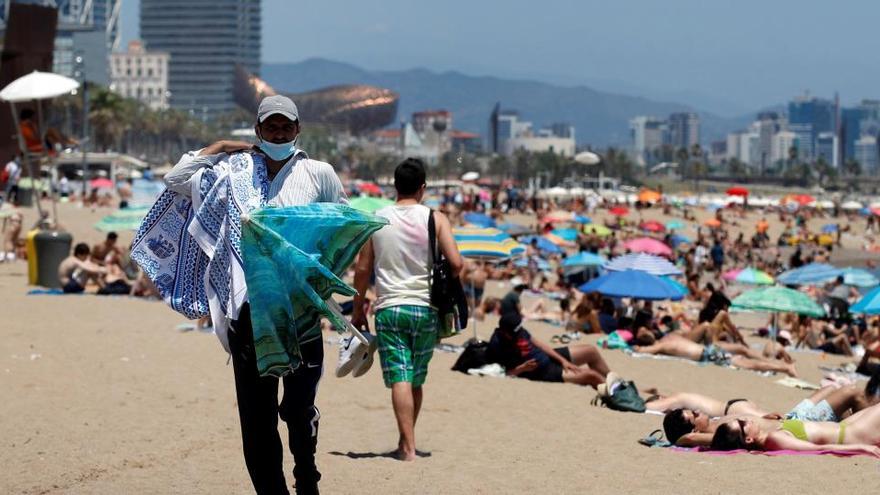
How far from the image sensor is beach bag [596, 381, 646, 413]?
292 inches

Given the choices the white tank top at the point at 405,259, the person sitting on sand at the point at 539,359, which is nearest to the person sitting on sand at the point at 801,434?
the white tank top at the point at 405,259

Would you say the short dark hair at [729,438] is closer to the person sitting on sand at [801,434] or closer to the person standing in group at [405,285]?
the person sitting on sand at [801,434]

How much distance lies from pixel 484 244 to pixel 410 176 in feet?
18.8

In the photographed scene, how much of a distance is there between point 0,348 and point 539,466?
4.21 m

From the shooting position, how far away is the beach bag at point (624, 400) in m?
7.41

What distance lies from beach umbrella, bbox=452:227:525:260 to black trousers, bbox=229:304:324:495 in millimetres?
6877

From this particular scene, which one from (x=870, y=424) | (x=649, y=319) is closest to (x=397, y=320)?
(x=870, y=424)

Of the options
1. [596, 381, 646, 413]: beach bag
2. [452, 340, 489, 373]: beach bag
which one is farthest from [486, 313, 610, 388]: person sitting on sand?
[596, 381, 646, 413]: beach bag

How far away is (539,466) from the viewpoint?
5.41m

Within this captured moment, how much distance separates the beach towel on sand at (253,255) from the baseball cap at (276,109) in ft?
0.47

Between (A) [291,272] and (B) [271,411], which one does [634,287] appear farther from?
(A) [291,272]

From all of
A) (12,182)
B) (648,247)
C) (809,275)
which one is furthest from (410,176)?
(12,182)

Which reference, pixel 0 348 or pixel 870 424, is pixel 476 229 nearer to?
pixel 0 348

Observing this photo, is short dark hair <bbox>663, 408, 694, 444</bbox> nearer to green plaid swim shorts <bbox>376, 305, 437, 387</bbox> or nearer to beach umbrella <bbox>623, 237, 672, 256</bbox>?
green plaid swim shorts <bbox>376, 305, 437, 387</bbox>
